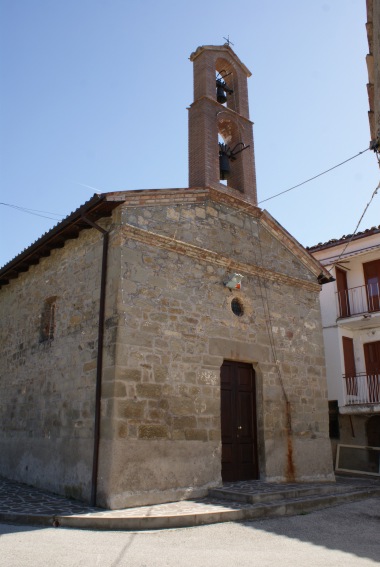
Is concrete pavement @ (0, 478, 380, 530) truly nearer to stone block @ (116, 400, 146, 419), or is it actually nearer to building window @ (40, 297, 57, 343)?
stone block @ (116, 400, 146, 419)

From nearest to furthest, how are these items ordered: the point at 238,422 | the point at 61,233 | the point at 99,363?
the point at 99,363 → the point at 61,233 → the point at 238,422

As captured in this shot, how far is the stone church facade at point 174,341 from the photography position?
8.01 metres

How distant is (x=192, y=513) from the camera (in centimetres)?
677

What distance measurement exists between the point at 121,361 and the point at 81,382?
3.80 ft

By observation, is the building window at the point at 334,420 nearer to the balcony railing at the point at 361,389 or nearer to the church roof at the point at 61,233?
the balcony railing at the point at 361,389

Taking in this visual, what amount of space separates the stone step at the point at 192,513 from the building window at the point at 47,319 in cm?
440

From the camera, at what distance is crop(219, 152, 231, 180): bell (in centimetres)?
1102

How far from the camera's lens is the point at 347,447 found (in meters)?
15.1

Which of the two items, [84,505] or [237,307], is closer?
[84,505]

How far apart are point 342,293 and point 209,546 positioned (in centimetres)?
1206

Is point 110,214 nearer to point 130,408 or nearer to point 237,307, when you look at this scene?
point 237,307

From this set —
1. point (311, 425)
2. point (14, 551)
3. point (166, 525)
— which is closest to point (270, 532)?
point (166, 525)

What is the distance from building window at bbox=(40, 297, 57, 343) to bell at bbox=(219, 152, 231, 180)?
463 cm

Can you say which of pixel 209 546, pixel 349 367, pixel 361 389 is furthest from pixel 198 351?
pixel 349 367
